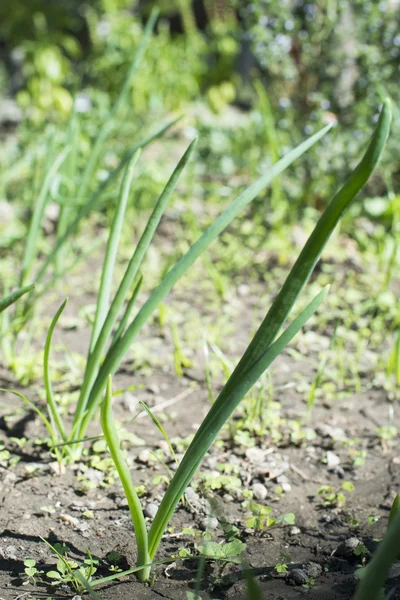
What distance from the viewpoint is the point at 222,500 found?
4.66 feet

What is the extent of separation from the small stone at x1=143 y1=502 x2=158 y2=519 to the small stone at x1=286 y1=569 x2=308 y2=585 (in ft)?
1.07

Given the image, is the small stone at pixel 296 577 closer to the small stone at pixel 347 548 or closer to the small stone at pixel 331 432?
the small stone at pixel 347 548

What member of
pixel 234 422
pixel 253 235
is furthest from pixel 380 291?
pixel 234 422

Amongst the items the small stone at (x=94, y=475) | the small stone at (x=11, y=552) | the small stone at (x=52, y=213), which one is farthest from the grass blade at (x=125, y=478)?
the small stone at (x=52, y=213)

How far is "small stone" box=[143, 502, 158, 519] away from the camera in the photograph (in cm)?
134

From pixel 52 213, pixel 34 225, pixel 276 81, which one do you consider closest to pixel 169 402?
pixel 34 225

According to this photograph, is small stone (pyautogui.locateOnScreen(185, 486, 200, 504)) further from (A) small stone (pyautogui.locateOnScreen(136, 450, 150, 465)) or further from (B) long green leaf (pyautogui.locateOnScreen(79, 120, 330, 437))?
(B) long green leaf (pyautogui.locateOnScreen(79, 120, 330, 437))

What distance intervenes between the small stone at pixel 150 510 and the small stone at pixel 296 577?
0.33m

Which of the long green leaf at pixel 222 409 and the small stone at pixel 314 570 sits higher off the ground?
the long green leaf at pixel 222 409

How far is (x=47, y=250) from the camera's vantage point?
283cm

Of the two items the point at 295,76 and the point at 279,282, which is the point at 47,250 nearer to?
the point at 279,282

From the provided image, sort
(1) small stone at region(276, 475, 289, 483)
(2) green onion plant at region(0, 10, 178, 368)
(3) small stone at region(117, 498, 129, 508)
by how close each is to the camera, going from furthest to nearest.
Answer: (2) green onion plant at region(0, 10, 178, 368) < (1) small stone at region(276, 475, 289, 483) < (3) small stone at region(117, 498, 129, 508)

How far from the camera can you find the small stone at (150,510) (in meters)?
1.34

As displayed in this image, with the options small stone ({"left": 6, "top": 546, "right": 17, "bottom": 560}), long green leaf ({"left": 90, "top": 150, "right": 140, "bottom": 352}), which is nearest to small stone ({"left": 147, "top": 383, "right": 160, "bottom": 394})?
long green leaf ({"left": 90, "top": 150, "right": 140, "bottom": 352})
